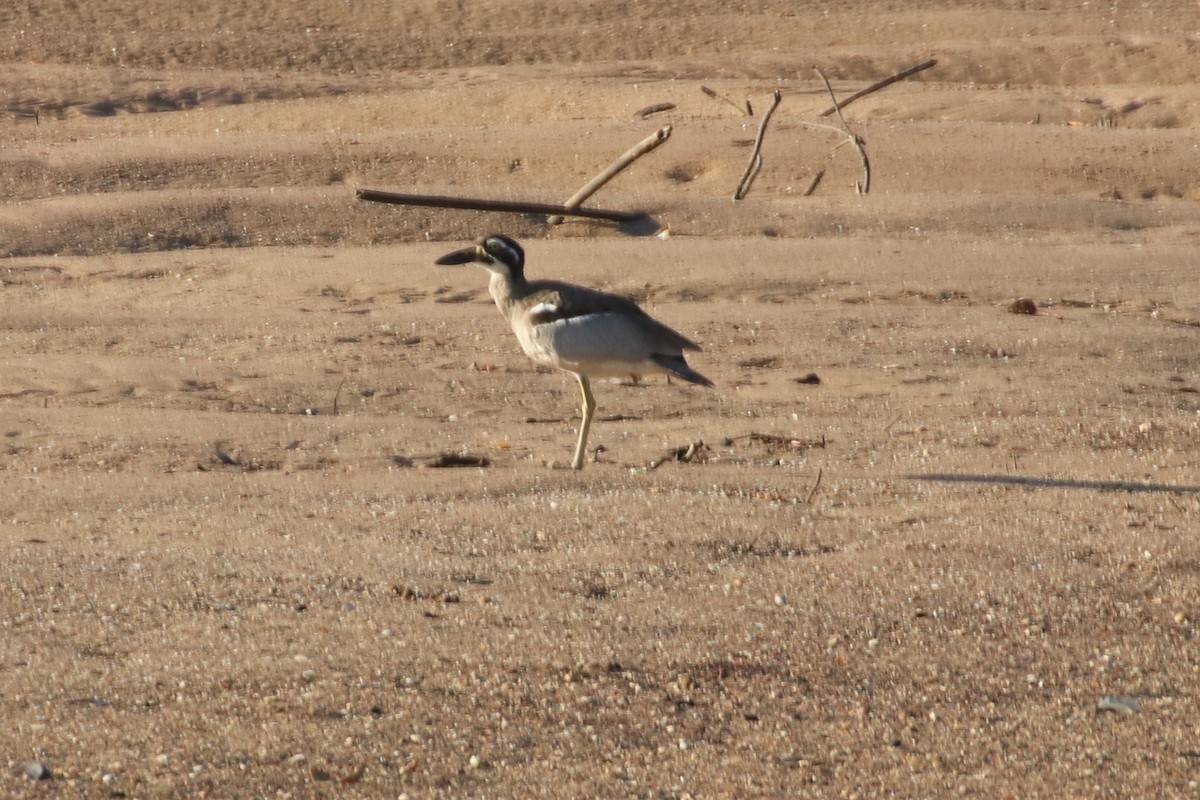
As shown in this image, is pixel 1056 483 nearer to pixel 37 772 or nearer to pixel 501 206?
pixel 37 772

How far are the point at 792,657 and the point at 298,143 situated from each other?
1212 centimetres

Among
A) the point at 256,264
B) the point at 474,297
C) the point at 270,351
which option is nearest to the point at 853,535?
the point at 270,351

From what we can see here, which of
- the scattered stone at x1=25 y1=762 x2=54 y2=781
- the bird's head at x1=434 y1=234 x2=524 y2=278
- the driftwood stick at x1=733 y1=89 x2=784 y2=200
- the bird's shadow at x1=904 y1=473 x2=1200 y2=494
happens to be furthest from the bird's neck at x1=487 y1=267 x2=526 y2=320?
the driftwood stick at x1=733 y1=89 x2=784 y2=200

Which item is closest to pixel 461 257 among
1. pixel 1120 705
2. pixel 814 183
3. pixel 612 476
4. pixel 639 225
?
pixel 612 476

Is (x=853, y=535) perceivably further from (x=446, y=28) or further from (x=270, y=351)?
(x=446, y=28)

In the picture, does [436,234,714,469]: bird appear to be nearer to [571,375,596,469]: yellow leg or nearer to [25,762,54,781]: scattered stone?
[571,375,596,469]: yellow leg

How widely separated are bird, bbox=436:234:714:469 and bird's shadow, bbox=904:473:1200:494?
1.08 m

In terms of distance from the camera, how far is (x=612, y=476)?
663 centimetres

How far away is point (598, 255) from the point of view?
37.6ft

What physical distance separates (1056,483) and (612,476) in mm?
1826

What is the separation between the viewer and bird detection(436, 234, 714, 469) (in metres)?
6.74

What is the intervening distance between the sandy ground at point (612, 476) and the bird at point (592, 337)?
44 cm

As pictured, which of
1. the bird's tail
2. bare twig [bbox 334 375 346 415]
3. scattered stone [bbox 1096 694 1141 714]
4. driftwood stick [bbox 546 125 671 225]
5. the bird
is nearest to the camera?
scattered stone [bbox 1096 694 1141 714]

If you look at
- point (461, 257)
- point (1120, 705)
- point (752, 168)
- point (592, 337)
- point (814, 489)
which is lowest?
point (814, 489)
